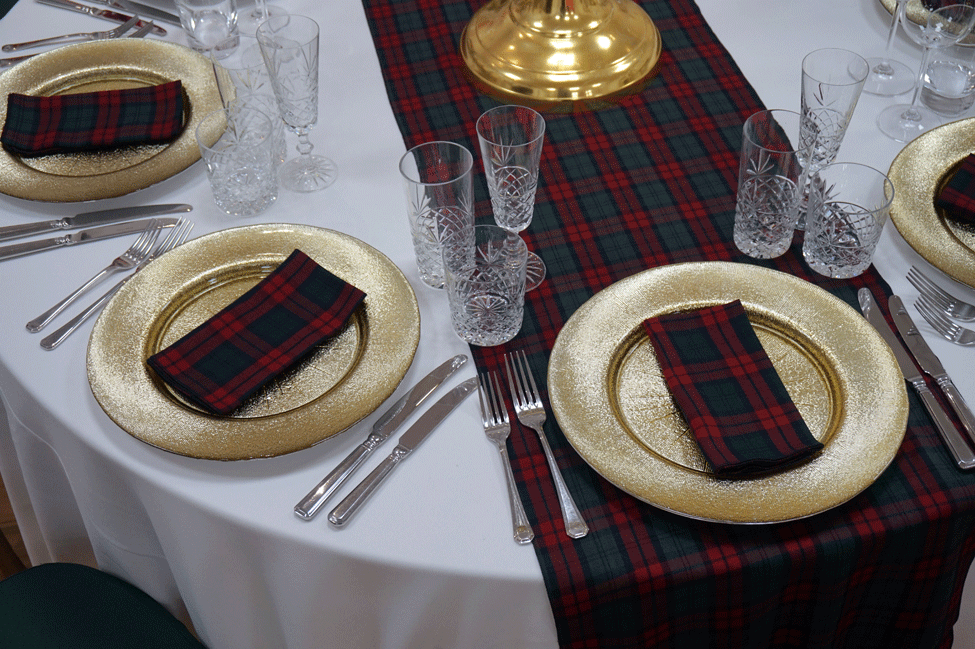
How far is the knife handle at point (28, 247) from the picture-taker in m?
1.22

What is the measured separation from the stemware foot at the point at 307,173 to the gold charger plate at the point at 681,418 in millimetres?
492

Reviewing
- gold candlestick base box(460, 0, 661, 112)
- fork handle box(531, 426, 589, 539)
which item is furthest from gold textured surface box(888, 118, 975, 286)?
fork handle box(531, 426, 589, 539)

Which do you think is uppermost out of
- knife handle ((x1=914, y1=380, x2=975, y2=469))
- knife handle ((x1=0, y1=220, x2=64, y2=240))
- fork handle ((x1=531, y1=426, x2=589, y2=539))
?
knife handle ((x1=0, y1=220, x2=64, y2=240))

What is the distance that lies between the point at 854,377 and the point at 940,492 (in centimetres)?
15

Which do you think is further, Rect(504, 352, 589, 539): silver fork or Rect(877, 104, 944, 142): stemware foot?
Rect(877, 104, 944, 142): stemware foot

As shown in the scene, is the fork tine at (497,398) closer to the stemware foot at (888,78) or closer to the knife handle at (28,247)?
the knife handle at (28,247)

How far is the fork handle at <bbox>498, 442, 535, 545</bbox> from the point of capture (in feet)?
2.94

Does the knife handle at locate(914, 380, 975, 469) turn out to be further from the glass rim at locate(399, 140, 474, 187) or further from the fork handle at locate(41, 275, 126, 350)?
the fork handle at locate(41, 275, 126, 350)

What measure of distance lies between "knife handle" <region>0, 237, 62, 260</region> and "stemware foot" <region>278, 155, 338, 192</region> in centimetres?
32

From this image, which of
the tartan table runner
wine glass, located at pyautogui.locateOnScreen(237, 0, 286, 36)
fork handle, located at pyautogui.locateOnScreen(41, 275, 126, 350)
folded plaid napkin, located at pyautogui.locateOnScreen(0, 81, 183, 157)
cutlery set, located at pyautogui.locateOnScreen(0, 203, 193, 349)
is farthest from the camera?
wine glass, located at pyautogui.locateOnScreen(237, 0, 286, 36)

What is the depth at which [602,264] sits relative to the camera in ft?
3.96

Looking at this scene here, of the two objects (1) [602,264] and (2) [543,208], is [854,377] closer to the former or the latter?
(1) [602,264]

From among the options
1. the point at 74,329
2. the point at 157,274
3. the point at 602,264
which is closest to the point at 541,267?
the point at 602,264

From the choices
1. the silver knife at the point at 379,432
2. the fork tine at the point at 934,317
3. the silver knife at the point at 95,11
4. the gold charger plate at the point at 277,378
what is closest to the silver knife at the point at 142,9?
the silver knife at the point at 95,11
